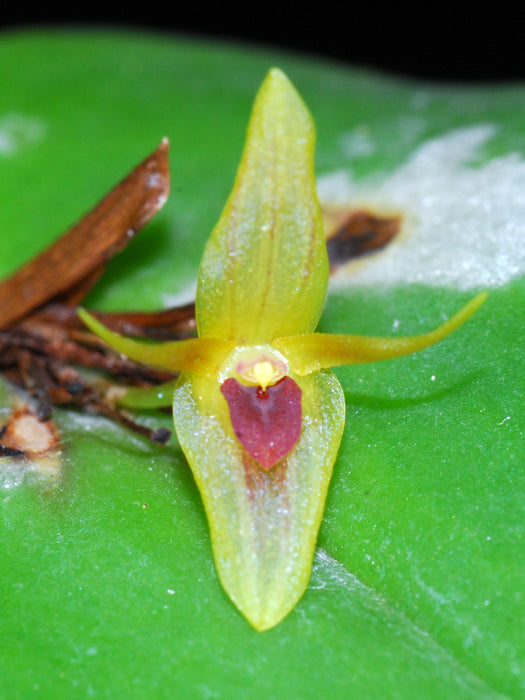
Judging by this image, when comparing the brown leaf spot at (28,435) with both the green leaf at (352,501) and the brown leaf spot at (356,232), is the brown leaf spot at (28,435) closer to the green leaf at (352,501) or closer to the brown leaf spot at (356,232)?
the green leaf at (352,501)

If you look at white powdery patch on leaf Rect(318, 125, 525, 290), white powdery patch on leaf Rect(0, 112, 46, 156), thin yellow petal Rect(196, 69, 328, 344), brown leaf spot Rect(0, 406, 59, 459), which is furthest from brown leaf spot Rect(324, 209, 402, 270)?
white powdery patch on leaf Rect(0, 112, 46, 156)

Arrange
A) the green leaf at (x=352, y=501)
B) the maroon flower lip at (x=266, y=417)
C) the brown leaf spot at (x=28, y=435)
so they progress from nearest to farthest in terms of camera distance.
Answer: the green leaf at (x=352, y=501), the maroon flower lip at (x=266, y=417), the brown leaf spot at (x=28, y=435)

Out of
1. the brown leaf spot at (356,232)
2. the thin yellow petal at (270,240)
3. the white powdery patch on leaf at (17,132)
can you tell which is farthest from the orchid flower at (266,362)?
the white powdery patch on leaf at (17,132)

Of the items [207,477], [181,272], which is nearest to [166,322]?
[181,272]

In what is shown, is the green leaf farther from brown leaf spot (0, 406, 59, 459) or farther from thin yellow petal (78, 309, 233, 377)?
thin yellow petal (78, 309, 233, 377)

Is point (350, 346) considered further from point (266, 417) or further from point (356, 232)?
point (356, 232)

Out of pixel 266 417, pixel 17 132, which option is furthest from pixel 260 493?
pixel 17 132
